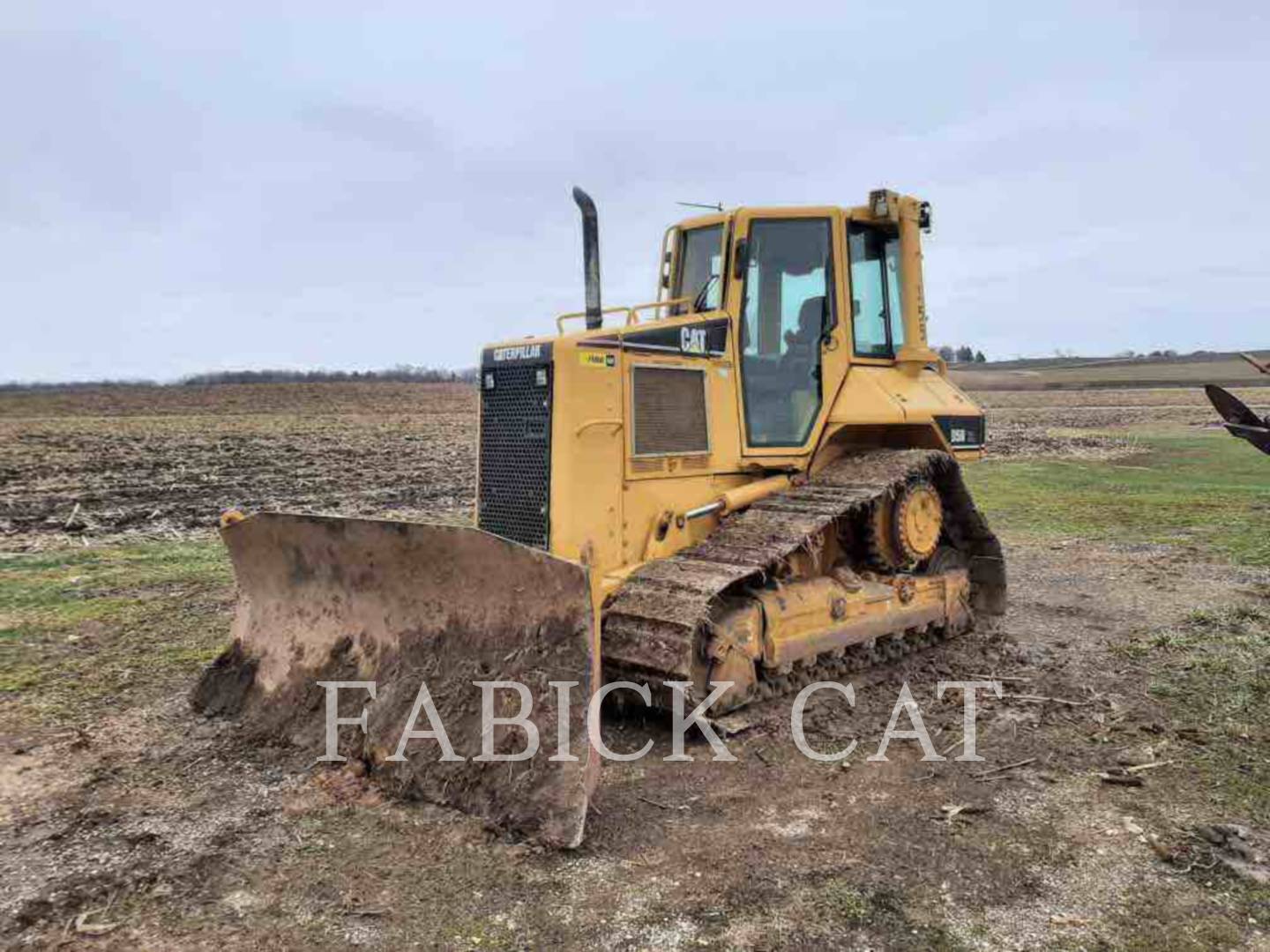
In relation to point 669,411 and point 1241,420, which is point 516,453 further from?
point 1241,420

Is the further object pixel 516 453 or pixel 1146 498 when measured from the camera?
pixel 1146 498

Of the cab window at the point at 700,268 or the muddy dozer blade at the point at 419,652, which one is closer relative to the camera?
the muddy dozer blade at the point at 419,652

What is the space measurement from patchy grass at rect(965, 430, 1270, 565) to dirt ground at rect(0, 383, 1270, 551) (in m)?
3.23

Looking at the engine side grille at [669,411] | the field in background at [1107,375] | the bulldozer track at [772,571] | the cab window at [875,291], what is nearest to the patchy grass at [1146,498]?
the bulldozer track at [772,571]

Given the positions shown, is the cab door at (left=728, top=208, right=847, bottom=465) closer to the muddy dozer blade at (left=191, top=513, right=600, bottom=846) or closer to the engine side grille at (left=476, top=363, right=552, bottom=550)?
the engine side grille at (left=476, top=363, right=552, bottom=550)

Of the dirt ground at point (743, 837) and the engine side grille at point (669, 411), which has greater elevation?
the engine side grille at point (669, 411)

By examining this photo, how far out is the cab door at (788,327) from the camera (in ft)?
23.7

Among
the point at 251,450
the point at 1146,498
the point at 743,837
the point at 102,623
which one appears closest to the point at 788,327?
the point at 743,837

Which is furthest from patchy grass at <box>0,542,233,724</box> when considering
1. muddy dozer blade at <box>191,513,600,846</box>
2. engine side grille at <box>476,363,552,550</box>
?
engine side grille at <box>476,363,552,550</box>

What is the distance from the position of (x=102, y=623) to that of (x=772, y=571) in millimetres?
5721

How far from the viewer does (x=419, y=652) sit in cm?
556

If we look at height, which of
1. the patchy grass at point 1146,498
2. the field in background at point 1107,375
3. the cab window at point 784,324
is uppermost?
the field in background at point 1107,375

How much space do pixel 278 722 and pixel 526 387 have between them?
2.48 m

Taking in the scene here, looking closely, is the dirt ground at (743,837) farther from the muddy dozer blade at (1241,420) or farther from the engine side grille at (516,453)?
the muddy dozer blade at (1241,420)
